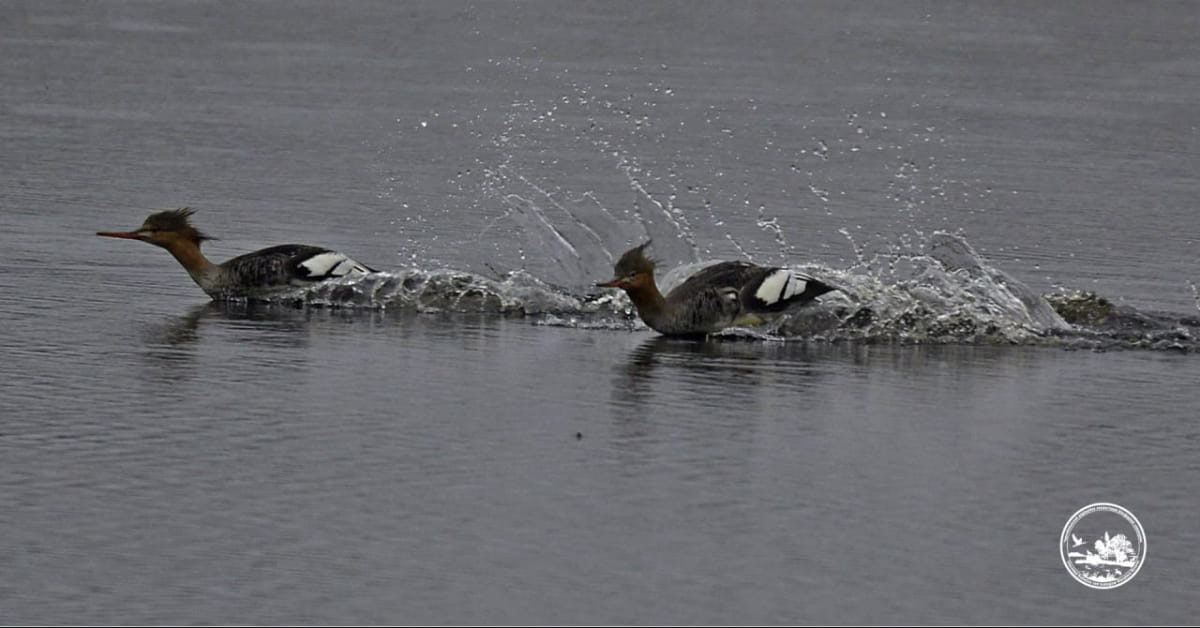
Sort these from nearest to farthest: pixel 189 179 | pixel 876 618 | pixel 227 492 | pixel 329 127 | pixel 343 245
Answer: pixel 876 618, pixel 227 492, pixel 343 245, pixel 189 179, pixel 329 127

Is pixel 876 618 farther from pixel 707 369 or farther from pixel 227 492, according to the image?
pixel 707 369

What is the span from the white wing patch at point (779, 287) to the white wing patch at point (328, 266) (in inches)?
98.0

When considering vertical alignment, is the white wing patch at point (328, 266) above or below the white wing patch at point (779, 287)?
above

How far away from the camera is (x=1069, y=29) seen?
3722 centimetres

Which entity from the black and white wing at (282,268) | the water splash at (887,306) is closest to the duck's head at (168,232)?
the black and white wing at (282,268)

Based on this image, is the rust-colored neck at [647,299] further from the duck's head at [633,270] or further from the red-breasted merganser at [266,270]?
the red-breasted merganser at [266,270]

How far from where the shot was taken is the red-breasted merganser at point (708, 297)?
1295 cm

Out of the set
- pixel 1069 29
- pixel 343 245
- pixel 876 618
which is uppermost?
pixel 1069 29

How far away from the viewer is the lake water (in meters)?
7.93

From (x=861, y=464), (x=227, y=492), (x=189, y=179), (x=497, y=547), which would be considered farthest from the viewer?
(x=189, y=179)

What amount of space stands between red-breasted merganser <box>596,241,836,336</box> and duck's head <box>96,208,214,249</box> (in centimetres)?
285

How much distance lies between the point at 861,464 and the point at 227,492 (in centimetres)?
258

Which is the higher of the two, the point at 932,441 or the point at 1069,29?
the point at 1069,29

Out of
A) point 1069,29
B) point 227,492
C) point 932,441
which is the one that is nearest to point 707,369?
point 932,441
